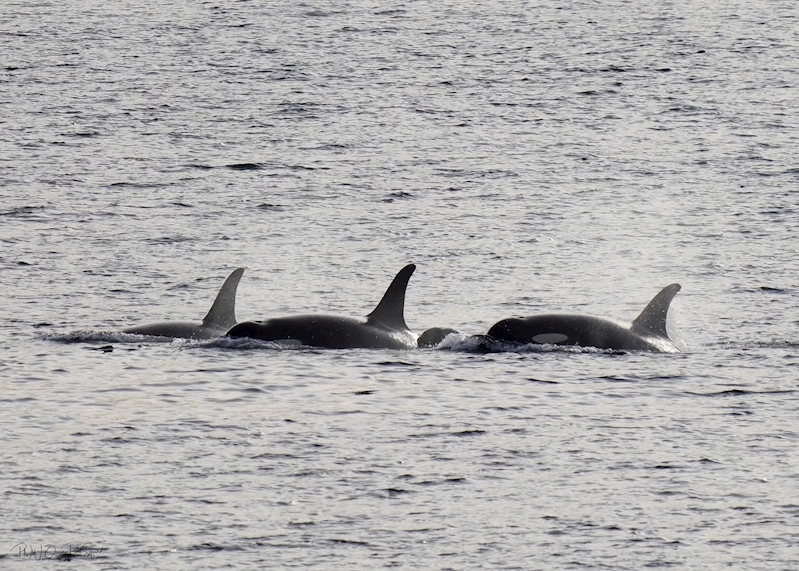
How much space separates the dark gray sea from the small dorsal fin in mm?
616

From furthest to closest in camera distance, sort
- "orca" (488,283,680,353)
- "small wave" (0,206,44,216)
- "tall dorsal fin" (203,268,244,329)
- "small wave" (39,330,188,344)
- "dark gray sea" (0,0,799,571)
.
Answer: "small wave" (0,206,44,216) → "tall dorsal fin" (203,268,244,329) → "small wave" (39,330,188,344) → "orca" (488,283,680,353) → "dark gray sea" (0,0,799,571)

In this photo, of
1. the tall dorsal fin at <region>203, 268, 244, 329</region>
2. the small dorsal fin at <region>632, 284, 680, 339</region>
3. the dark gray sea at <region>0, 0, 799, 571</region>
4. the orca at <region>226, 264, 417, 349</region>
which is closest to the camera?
the dark gray sea at <region>0, 0, 799, 571</region>

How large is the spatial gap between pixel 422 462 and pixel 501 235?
20.4 m

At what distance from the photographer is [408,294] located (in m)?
29.4

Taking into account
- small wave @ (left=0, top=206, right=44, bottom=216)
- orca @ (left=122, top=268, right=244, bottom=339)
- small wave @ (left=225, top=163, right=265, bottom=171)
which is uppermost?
orca @ (left=122, top=268, right=244, bottom=339)

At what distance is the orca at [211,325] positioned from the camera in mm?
23438

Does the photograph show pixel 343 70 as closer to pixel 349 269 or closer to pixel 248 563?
pixel 349 269

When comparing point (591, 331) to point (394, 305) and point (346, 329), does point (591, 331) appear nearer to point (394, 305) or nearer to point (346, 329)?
point (394, 305)

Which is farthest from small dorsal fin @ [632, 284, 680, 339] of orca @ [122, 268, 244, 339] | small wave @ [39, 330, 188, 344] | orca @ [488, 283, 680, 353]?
small wave @ [39, 330, 188, 344]

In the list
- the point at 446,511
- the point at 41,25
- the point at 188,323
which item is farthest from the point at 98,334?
the point at 41,25

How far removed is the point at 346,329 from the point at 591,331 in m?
3.43

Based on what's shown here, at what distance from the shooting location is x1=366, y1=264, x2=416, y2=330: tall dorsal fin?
22.5 metres

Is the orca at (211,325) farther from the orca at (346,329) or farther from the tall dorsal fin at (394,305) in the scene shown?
the tall dorsal fin at (394,305)

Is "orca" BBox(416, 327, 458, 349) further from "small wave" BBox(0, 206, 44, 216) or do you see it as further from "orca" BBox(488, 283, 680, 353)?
"small wave" BBox(0, 206, 44, 216)
